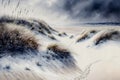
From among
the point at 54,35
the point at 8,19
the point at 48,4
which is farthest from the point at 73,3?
the point at 8,19

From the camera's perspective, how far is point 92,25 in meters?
11.3

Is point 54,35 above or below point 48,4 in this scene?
below

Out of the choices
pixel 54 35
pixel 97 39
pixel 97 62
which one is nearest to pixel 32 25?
pixel 54 35

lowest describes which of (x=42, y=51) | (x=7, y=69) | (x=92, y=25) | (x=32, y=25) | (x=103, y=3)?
(x=7, y=69)

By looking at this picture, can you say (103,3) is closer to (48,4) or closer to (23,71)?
(48,4)

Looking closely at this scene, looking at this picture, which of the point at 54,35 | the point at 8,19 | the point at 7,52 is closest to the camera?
the point at 7,52

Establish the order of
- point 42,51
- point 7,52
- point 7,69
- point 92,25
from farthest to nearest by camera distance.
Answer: point 92,25
point 42,51
point 7,52
point 7,69

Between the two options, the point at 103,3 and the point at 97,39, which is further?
the point at 103,3

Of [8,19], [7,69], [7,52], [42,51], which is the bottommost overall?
[7,69]

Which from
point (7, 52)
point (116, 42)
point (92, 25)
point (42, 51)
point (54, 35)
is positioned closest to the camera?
point (7, 52)

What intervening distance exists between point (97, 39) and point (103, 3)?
289 centimetres

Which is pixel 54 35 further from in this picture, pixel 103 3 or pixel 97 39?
pixel 103 3

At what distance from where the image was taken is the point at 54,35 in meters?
9.77

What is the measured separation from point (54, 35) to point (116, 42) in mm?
1559
